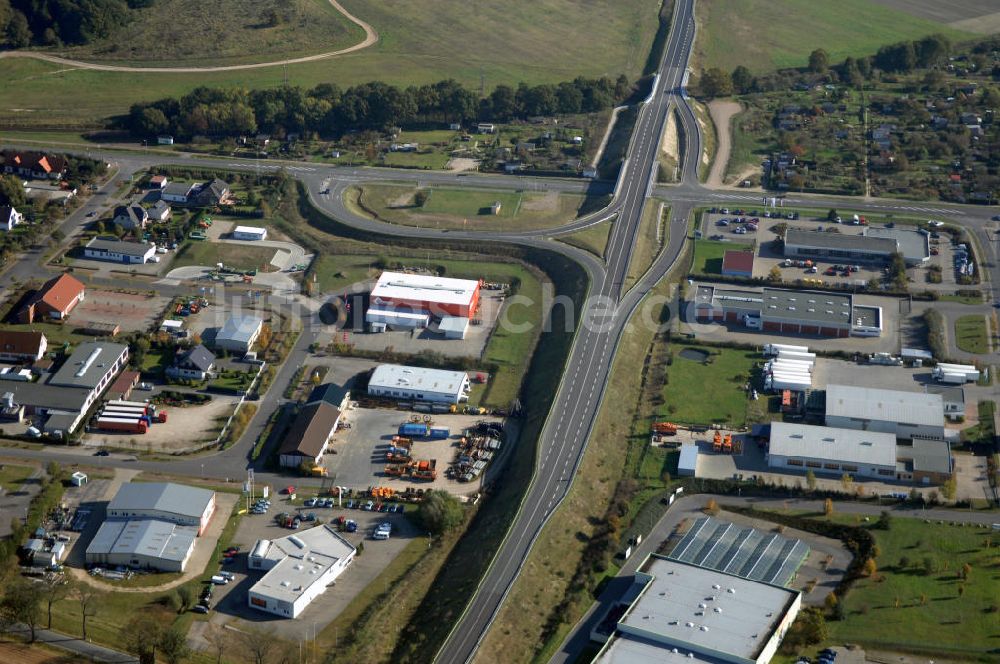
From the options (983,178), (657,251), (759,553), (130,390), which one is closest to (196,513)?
(130,390)


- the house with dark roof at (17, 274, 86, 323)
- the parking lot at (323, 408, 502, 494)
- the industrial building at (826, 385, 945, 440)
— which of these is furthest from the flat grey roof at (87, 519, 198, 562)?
the industrial building at (826, 385, 945, 440)

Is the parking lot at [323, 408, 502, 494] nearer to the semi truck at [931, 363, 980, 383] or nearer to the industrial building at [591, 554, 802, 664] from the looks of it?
the industrial building at [591, 554, 802, 664]

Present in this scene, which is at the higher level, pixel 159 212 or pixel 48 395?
pixel 159 212

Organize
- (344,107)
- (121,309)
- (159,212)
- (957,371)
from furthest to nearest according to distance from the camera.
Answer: (344,107) → (159,212) → (121,309) → (957,371)

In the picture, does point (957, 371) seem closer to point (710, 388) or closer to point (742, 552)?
point (710, 388)

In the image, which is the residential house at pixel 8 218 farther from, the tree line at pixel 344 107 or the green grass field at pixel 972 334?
the green grass field at pixel 972 334

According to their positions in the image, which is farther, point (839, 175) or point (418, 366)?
point (839, 175)

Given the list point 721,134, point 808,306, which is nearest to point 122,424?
point 808,306

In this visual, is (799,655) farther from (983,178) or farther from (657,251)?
(983,178)
